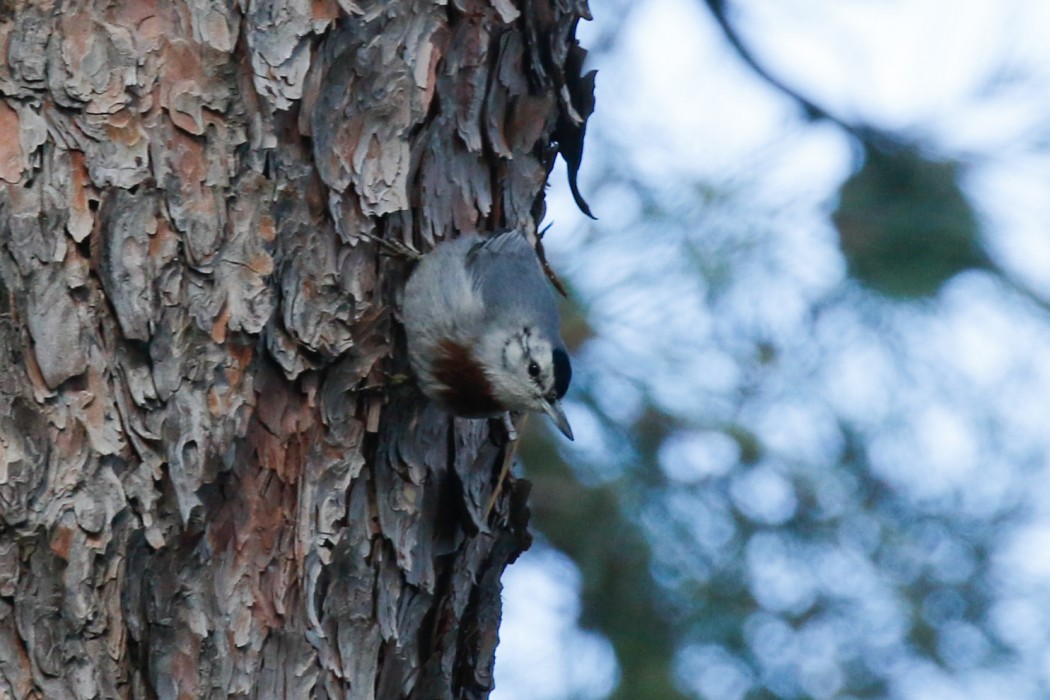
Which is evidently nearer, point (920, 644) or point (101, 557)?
point (101, 557)

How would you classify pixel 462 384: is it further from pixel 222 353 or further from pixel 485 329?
pixel 222 353

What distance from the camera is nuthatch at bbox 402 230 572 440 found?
6.28ft

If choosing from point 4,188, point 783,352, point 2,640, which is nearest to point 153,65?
point 4,188

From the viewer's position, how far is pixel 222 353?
165cm

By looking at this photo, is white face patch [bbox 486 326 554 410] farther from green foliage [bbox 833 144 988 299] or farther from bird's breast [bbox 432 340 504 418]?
green foliage [bbox 833 144 988 299]

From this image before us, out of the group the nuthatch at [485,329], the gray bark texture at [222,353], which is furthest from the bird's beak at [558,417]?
the gray bark texture at [222,353]

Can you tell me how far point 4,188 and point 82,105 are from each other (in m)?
0.14

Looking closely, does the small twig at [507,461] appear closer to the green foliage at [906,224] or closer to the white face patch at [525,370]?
the white face patch at [525,370]

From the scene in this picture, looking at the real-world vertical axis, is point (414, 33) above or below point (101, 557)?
above

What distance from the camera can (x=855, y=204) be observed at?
10.6 feet

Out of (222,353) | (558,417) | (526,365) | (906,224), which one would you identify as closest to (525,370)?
(526,365)

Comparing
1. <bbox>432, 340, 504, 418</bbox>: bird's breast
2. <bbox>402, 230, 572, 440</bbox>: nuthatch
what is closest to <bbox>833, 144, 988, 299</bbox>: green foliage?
<bbox>402, 230, 572, 440</bbox>: nuthatch

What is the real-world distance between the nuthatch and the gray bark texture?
0.05 meters

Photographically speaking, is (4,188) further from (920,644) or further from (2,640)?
(920,644)
